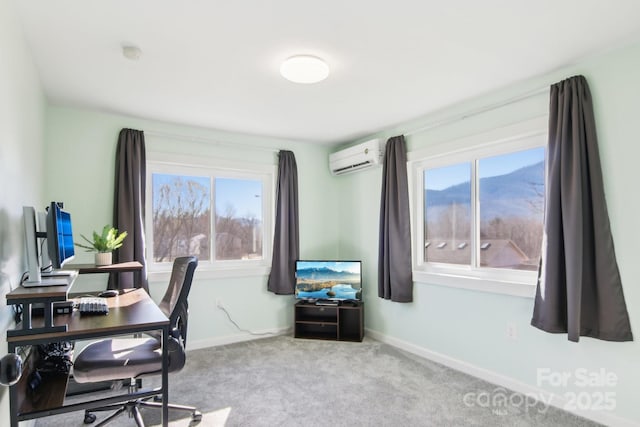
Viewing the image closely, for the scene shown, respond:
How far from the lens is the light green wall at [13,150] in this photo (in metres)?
1.60

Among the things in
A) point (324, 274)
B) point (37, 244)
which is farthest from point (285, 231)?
point (37, 244)

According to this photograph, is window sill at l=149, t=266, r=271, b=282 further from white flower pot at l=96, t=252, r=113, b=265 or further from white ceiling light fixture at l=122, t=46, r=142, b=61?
white ceiling light fixture at l=122, t=46, r=142, b=61

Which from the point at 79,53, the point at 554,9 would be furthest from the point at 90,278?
the point at 554,9

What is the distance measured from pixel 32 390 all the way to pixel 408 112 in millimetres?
3339

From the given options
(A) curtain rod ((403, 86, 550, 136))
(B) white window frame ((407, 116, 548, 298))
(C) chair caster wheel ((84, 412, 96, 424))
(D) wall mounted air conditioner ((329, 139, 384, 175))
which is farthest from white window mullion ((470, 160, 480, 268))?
(C) chair caster wheel ((84, 412, 96, 424))

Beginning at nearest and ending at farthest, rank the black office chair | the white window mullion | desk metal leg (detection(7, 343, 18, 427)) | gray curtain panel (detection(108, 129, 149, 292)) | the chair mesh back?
desk metal leg (detection(7, 343, 18, 427)) < the black office chair < the chair mesh back < the white window mullion < gray curtain panel (detection(108, 129, 149, 292))

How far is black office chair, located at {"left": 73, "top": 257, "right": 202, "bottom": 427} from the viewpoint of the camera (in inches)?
77.9

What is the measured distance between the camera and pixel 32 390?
5.76ft

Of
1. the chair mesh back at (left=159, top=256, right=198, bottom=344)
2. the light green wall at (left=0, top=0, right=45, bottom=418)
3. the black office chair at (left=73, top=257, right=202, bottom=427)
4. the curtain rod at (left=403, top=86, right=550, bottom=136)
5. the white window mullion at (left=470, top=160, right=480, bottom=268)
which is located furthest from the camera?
the white window mullion at (left=470, top=160, right=480, bottom=268)

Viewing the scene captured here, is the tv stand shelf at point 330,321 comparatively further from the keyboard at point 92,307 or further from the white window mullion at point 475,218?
the keyboard at point 92,307

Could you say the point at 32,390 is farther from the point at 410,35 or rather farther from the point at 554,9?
the point at 554,9

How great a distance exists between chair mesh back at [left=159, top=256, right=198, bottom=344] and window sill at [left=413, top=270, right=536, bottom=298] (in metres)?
2.20

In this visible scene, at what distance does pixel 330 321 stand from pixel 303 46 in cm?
301

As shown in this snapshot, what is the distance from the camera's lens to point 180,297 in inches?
86.3
